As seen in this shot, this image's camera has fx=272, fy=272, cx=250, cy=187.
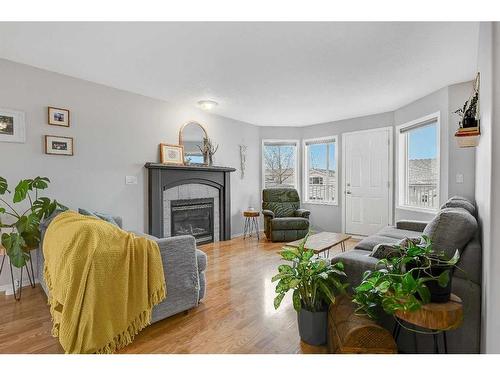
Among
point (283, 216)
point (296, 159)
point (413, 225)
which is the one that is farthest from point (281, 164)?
point (413, 225)

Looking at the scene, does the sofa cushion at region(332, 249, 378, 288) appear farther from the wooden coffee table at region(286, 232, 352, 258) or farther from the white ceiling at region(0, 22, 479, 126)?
the white ceiling at region(0, 22, 479, 126)

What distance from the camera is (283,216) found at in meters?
5.44

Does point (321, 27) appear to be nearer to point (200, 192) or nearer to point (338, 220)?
point (200, 192)

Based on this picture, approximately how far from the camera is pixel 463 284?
150 centimetres

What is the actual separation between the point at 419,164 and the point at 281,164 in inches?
106

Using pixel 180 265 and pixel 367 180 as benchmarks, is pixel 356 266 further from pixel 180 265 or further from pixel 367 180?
pixel 367 180

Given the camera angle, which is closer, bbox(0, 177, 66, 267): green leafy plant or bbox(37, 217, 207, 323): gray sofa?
bbox(37, 217, 207, 323): gray sofa

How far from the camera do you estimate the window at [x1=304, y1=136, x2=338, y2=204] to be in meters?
5.79

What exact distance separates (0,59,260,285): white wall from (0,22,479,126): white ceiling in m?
0.19

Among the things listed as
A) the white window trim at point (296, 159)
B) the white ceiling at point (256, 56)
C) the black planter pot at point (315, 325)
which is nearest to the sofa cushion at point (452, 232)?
the black planter pot at point (315, 325)

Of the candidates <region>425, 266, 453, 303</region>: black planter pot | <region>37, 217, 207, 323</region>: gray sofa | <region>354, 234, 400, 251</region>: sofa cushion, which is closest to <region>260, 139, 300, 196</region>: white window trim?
<region>354, 234, 400, 251</region>: sofa cushion

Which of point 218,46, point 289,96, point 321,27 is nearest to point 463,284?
point 321,27

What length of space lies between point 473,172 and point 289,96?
8.46 feet
